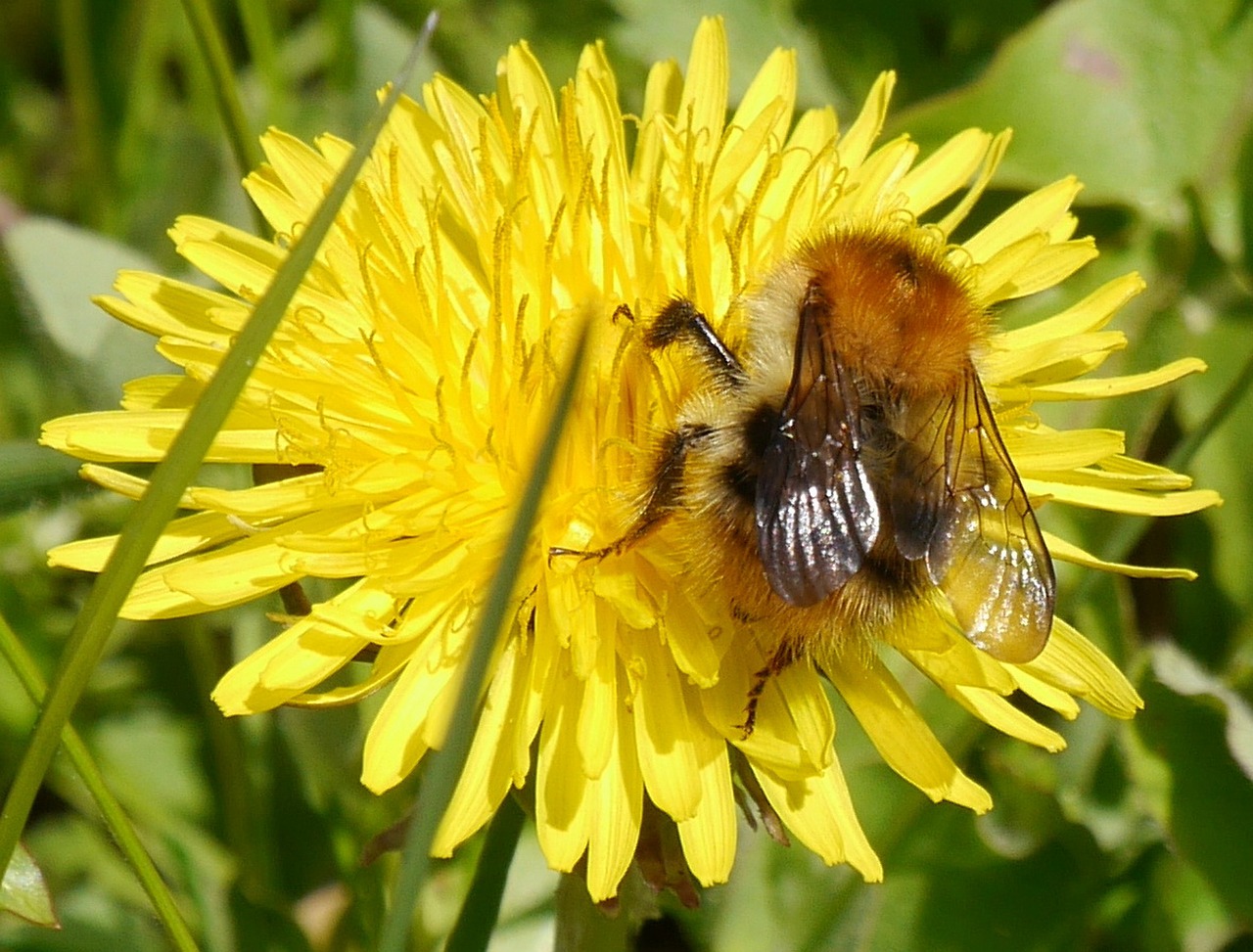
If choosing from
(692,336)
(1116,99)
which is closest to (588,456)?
(692,336)

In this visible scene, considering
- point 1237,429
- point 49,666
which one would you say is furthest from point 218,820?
point 1237,429

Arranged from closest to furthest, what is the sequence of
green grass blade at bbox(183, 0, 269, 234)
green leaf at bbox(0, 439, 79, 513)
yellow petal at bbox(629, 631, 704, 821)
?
1. yellow petal at bbox(629, 631, 704, 821)
2. green leaf at bbox(0, 439, 79, 513)
3. green grass blade at bbox(183, 0, 269, 234)

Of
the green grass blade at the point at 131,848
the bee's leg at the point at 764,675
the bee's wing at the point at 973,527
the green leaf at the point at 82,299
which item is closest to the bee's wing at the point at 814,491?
the bee's wing at the point at 973,527

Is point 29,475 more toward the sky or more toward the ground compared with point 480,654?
more toward the sky

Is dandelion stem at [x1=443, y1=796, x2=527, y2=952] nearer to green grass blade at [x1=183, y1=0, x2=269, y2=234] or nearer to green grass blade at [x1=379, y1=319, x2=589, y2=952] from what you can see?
green grass blade at [x1=379, y1=319, x2=589, y2=952]

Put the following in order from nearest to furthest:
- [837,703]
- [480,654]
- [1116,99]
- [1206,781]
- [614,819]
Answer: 1. [480,654]
2. [614,819]
3. [1206,781]
4. [837,703]
5. [1116,99]

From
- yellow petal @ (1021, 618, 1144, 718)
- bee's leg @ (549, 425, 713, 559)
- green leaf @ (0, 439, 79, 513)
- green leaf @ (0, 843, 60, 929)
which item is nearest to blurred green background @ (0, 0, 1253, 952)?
green leaf @ (0, 439, 79, 513)

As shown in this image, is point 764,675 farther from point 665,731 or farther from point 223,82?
point 223,82

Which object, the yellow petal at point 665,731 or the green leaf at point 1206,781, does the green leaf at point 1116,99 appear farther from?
the yellow petal at point 665,731
